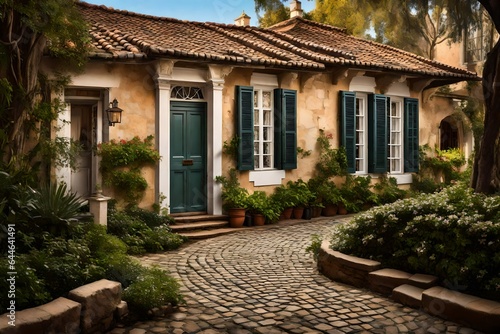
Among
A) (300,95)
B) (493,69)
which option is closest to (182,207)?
(300,95)

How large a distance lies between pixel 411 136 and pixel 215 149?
6466mm

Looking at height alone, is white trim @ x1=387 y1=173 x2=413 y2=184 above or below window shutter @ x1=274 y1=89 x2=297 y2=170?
below

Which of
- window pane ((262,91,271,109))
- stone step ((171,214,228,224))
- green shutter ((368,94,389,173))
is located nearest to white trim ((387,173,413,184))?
green shutter ((368,94,389,173))

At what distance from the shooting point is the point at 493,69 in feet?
24.1

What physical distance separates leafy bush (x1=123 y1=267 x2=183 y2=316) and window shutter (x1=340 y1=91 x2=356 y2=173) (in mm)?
8132

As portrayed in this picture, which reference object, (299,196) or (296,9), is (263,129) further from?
(296,9)

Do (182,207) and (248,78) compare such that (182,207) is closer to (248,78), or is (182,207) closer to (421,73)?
(248,78)

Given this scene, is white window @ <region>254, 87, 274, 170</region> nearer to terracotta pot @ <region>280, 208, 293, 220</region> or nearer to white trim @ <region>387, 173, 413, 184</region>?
terracotta pot @ <region>280, 208, 293, 220</region>

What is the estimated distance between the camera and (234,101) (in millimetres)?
11141

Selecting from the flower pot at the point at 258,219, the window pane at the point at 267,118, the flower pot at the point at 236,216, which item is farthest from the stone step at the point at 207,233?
the window pane at the point at 267,118

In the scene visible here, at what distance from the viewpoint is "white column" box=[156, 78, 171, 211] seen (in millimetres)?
10016

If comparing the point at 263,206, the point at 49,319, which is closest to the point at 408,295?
the point at 49,319

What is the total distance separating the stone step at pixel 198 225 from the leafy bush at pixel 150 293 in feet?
13.5

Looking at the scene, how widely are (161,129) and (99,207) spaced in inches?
103
